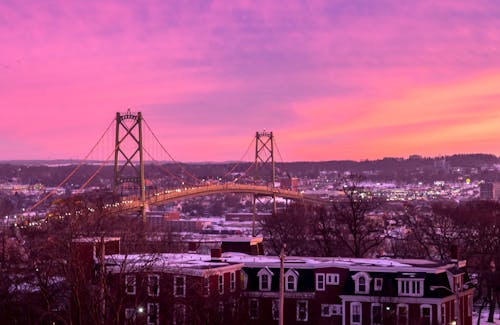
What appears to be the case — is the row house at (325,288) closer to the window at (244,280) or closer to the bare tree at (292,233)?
the window at (244,280)

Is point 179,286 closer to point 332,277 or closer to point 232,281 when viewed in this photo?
point 232,281

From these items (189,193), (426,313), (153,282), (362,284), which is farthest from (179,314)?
(189,193)

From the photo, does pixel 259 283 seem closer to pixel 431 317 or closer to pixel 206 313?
pixel 431 317

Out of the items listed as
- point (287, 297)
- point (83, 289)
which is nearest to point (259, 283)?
point (287, 297)

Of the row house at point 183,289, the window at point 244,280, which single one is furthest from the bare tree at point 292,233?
the row house at point 183,289

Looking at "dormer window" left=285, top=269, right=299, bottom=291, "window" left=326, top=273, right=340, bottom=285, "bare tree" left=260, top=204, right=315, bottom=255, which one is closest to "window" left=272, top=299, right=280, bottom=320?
"dormer window" left=285, top=269, right=299, bottom=291

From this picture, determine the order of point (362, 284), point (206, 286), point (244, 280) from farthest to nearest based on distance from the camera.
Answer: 1. point (244, 280)
2. point (362, 284)
3. point (206, 286)
